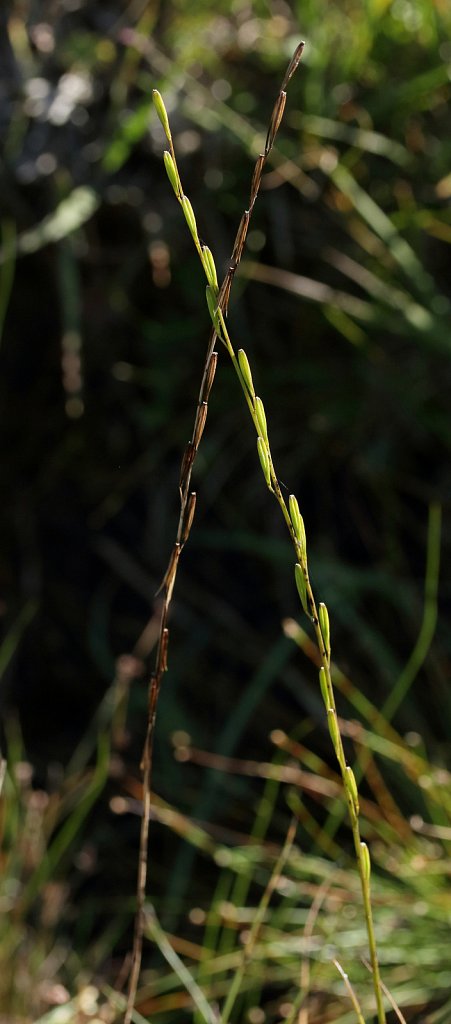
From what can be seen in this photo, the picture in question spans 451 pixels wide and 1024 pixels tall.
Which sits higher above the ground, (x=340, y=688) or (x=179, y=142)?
(x=179, y=142)

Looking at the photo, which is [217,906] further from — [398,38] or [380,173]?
[398,38]

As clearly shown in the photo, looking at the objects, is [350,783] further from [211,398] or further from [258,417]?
[211,398]

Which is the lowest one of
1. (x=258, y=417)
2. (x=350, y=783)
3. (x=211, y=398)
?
(x=350, y=783)

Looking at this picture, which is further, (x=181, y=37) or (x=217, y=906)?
(x=181, y=37)

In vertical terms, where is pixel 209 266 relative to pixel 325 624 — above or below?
above

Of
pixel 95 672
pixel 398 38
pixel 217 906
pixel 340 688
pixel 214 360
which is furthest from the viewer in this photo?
pixel 95 672

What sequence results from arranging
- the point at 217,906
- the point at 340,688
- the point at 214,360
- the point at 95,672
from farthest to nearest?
the point at 95,672, the point at 340,688, the point at 217,906, the point at 214,360

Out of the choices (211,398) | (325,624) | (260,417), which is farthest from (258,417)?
(211,398)

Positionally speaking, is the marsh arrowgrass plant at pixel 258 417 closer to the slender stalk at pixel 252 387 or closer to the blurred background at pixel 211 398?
the slender stalk at pixel 252 387

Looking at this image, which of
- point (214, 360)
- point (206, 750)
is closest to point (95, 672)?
point (206, 750)

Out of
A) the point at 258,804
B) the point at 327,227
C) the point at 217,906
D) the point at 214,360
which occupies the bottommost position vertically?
the point at 217,906
